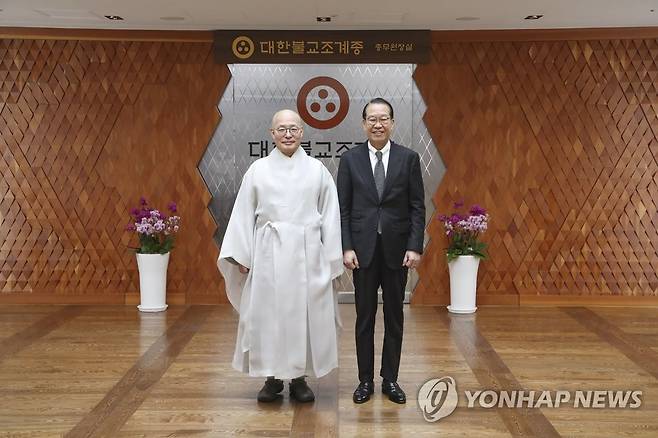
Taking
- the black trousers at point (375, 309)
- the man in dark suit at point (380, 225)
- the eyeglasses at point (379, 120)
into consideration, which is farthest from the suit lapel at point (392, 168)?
the black trousers at point (375, 309)

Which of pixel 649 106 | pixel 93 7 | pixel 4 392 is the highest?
pixel 93 7

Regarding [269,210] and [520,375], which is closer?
[269,210]

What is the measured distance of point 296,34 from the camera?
295 inches

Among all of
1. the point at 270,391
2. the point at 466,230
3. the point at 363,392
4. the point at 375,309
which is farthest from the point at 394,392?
the point at 466,230

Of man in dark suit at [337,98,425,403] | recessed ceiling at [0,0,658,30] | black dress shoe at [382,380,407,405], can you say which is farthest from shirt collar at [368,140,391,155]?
recessed ceiling at [0,0,658,30]

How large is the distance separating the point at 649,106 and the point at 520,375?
3741 millimetres

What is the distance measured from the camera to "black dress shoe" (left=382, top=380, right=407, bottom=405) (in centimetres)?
437

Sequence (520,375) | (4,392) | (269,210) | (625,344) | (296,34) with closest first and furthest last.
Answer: (269,210)
(4,392)
(520,375)
(625,344)
(296,34)

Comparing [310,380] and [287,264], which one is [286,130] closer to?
[287,264]

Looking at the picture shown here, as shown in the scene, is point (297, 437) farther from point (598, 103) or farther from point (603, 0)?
point (598, 103)

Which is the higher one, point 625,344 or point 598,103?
point 598,103

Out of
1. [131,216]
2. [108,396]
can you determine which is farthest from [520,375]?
[131,216]

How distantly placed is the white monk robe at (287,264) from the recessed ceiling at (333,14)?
8.30ft

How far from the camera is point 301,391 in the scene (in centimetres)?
443
